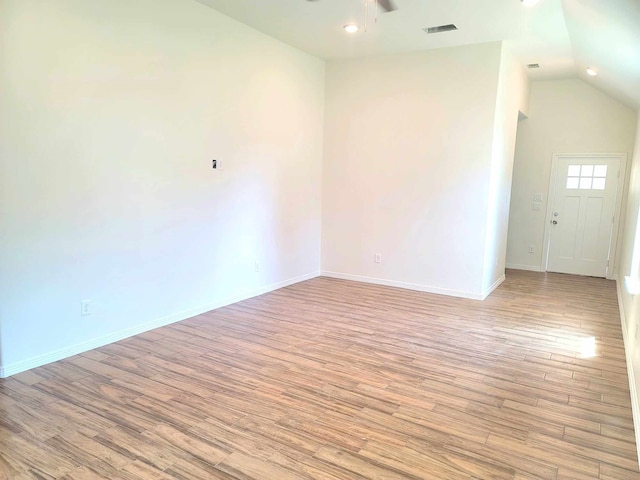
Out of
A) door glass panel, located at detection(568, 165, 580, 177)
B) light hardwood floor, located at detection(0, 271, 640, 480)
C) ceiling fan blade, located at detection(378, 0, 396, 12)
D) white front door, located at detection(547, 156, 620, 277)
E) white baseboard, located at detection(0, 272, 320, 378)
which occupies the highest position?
ceiling fan blade, located at detection(378, 0, 396, 12)

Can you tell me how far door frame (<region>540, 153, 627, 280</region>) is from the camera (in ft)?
20.8

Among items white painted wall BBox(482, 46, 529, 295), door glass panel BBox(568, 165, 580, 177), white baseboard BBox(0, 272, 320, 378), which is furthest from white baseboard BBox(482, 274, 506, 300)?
white baseboard BBox(0, 272, 320, 378)

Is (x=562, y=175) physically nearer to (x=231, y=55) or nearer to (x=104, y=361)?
(x=231, y=55)

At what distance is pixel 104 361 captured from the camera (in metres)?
Result: 3.25

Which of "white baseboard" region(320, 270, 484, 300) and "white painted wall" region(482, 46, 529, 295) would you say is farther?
"white baseboard" region(320, 270, 484, 300)

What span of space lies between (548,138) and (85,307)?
22.2 feet

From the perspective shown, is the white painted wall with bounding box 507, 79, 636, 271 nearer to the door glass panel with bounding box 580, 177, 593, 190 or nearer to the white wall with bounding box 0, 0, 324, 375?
the door glass panel with bounding box 580, 177, 593, 190

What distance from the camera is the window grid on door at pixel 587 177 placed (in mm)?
6527

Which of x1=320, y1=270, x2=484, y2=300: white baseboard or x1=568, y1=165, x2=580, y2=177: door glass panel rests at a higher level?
x1=568, y1=165, x2=580, y2=177: door glass panel

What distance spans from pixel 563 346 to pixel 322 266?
3.44 metres

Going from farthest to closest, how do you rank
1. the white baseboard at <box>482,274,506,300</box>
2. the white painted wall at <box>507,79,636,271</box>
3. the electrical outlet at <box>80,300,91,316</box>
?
1. the white painted wall at <box>507,79,636,271</box>
2. the white baseboard at <box>482,274,506,300</box>
3. the electrical outlet at <box>80,300,91,316</box>

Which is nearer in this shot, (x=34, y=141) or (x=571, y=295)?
(x=34, y=141)

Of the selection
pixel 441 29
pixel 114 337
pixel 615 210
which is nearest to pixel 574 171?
pixel 615 210

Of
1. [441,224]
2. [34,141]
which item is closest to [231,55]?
[34,141]
